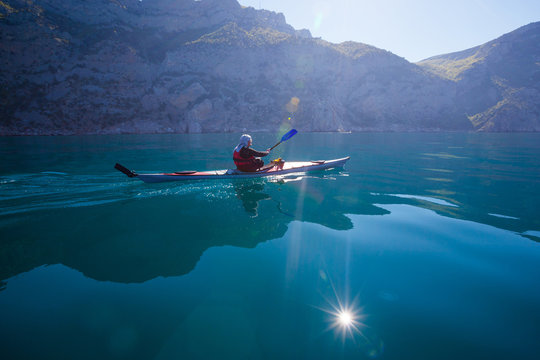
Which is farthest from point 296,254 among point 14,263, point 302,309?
point 14,263

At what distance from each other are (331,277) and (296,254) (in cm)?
98

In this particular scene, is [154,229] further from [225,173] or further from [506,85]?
[506,85]

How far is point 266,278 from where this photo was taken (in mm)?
4312

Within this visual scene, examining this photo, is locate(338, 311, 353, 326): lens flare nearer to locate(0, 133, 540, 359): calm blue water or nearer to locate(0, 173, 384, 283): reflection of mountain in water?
locate(0, 133, 540, 359): calm blue water

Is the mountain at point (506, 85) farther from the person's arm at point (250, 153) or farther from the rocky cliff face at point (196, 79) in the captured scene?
the person's arm at point (250, 153)

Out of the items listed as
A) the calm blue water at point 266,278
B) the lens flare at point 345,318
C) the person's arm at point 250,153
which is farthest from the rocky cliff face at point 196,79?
the lens flare at point 345,318

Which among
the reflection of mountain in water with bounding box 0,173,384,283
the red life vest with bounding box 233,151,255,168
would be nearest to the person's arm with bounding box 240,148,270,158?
the red life vest with bounding box 233,151,255,168

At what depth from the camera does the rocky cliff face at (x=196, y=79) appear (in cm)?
6016

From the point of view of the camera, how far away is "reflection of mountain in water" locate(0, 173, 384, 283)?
472 cm

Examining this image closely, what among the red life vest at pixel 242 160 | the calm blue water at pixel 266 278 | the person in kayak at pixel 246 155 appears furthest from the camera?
the red life vest at pixel 242 160

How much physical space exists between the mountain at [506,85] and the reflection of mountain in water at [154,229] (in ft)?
388

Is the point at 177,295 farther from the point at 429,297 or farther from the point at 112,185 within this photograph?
the point at 112,185

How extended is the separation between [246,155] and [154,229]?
5.78m

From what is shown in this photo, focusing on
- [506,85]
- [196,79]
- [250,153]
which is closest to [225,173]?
[250,153]
